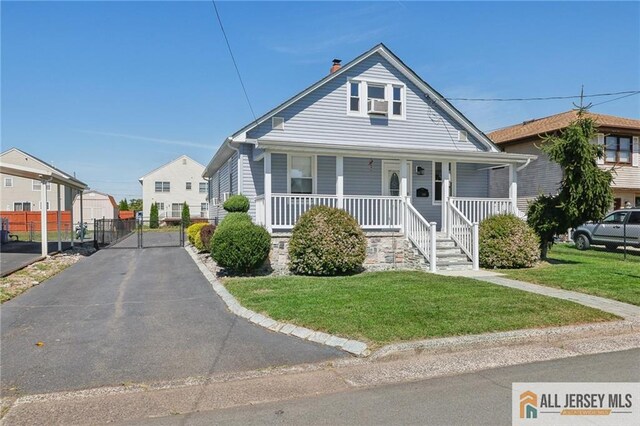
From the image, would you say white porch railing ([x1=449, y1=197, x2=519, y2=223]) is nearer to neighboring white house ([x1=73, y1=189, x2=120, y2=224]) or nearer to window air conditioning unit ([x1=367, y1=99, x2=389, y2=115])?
window air conditioning unit ([x1=367, y1=99, x2=389, y2=115])

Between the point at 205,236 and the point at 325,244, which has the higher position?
the point at 325,244

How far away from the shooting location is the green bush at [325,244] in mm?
11414

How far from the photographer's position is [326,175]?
15.6m

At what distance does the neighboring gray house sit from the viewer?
24875 millimetres

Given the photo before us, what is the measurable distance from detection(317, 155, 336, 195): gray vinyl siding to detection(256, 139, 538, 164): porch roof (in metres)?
1.93

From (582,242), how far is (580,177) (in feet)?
26.7

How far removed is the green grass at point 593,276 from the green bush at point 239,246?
6.35 metres

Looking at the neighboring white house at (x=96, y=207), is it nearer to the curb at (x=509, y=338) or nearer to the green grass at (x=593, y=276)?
the green grass at (x=593, y=276)

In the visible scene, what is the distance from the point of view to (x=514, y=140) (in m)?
27.2

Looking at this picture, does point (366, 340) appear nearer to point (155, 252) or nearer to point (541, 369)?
point (541, 369)

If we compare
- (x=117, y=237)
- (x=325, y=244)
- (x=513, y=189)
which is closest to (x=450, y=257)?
(x=325, y=244)

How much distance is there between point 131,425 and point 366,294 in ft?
17.5

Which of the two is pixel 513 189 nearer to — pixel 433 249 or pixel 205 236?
pixel 433 249

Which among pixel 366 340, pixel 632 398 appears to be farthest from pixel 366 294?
pixel 632 398
